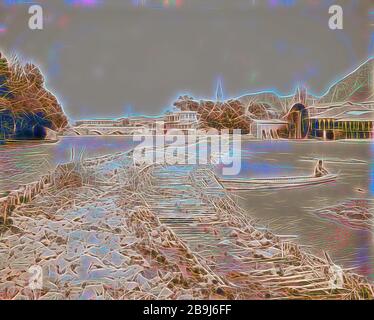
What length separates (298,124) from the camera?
5.52ft

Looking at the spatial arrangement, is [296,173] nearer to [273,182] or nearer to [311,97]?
[273,182]

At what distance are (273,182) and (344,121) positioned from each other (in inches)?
19.3

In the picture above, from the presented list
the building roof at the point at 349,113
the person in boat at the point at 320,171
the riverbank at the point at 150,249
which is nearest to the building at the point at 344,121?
the building roof at the point at 349,113

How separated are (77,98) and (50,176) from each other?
427mm

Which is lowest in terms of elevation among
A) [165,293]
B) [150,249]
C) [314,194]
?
[165,293]

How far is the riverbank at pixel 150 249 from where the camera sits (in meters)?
1.62

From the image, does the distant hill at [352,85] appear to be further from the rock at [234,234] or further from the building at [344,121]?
the rock at [234,234]

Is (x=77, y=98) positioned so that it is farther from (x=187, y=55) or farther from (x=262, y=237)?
(x=262, y=237)

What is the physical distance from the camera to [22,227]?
1.65m

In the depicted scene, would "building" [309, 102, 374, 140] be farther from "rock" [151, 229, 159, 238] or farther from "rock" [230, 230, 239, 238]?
"rock" [151, 229, 159, 238]

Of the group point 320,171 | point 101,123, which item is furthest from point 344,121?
point 101,123

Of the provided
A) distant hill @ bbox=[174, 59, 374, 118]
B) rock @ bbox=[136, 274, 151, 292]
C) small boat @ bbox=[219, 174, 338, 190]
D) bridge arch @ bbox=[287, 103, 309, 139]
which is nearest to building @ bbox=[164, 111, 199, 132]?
distant hill @ bbox=[174, 59, 374, 118]

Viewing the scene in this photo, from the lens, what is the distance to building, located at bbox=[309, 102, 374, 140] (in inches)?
65.9

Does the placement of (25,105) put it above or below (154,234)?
above
